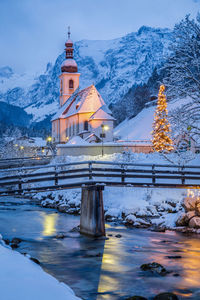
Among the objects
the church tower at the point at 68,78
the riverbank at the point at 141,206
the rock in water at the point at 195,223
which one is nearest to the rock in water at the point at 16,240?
the riverbank at the point at 141,206

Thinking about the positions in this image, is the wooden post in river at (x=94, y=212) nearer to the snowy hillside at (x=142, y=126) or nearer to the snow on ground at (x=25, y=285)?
the snow on ground at (x=25, y=285)

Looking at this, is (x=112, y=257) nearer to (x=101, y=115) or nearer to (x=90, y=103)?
(x=101, y=115)

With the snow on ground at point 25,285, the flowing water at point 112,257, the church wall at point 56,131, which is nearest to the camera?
the snow on ground at point 25,285

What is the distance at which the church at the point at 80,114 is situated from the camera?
64.6 metres

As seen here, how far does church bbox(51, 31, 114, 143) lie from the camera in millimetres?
64562

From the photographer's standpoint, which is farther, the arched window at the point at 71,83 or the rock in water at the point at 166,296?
the arched window at the point at 71,83

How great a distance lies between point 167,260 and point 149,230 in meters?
5.84

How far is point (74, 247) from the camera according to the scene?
53.2 feet

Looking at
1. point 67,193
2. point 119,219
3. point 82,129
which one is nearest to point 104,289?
point 119,219

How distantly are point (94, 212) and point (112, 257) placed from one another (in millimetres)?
3187

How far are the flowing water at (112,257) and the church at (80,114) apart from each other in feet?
105

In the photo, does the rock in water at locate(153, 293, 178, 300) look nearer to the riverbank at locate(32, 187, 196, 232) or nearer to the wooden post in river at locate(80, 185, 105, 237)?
the wooden post in river at locate(80, 185, 105, 237)

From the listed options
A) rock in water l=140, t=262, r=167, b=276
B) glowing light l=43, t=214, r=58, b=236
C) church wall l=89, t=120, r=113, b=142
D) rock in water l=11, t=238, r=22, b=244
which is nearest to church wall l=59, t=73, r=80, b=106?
church wall l=89, t=120, r=113, b=142

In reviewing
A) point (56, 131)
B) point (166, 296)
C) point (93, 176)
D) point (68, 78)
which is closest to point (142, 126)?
point (56, 131)
